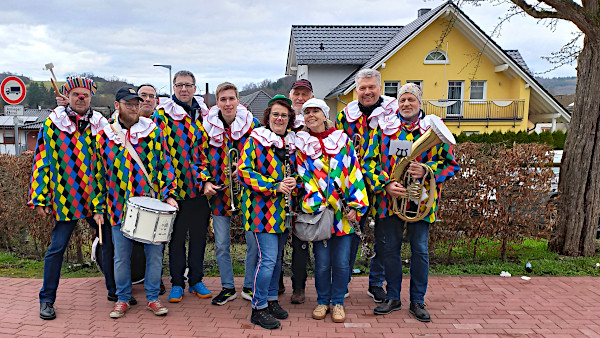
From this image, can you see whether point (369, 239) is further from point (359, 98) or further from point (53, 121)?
point (53, 121)

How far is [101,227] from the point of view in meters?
4.20

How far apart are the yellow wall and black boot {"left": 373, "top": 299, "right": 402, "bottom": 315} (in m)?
16.5

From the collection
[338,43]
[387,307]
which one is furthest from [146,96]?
[338,43]

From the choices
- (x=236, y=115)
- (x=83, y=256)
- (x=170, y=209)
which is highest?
(x=236, y=115)

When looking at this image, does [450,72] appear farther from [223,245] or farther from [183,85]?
[223,245]

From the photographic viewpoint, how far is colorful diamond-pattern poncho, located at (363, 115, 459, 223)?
395 centimetres

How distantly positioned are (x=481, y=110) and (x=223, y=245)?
20.1 metres

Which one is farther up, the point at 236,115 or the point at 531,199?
the point at 236,115

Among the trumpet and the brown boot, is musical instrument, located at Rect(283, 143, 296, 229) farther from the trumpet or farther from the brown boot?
the brown boot

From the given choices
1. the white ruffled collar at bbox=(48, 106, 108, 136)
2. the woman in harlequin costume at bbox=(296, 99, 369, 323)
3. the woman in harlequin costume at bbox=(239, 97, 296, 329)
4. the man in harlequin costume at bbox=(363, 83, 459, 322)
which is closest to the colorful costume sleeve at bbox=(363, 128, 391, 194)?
the man in harlequin costume at bbox=(363, 83, 459, 322)

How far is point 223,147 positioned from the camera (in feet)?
14.0

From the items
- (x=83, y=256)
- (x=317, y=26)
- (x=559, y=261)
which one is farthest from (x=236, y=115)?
(x=317, y=26)

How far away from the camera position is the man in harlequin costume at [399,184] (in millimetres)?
3955

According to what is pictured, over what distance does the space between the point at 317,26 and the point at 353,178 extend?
2077cm
